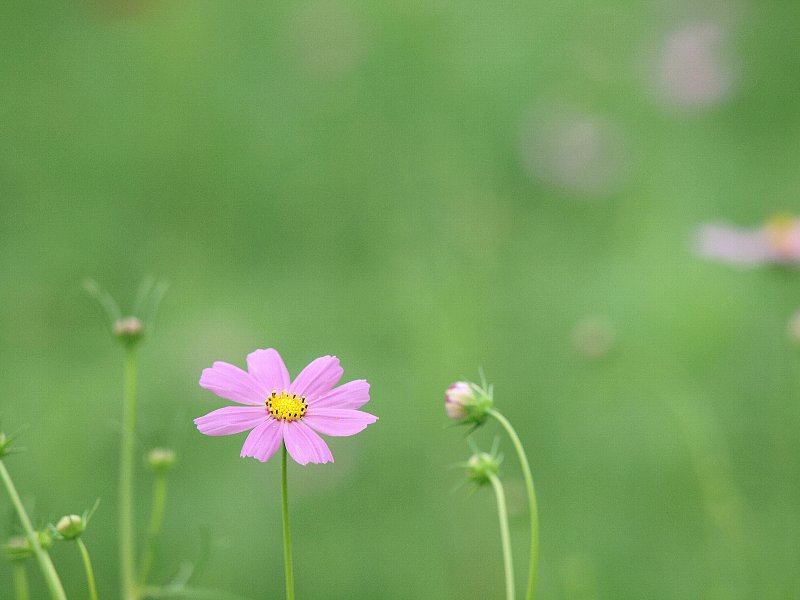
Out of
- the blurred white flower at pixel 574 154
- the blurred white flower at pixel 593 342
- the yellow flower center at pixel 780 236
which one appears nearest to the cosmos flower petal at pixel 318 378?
the blurred white flower at pixel 593 342

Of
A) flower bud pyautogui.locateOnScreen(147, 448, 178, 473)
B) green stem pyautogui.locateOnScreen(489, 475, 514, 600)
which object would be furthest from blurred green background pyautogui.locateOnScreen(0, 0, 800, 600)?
green stem pyautogui.locateOnScreen(489, 475, 514, 600)

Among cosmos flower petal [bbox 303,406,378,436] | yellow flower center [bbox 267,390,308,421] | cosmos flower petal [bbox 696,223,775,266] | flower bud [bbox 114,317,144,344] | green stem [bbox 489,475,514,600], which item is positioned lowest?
green stem [bbox 489,475,514,600]

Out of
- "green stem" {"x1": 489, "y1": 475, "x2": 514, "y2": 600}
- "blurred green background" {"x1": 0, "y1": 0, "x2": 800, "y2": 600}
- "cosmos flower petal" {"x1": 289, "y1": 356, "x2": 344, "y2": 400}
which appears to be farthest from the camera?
"blurred green background" {"x1": 0, "y1": 0, "x2": 800, "y2": 600}

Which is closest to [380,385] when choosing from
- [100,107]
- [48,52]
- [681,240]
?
[681,240]

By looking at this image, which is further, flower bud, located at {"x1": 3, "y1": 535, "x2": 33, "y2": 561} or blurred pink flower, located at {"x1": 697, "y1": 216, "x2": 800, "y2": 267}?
blurred pink flower, located at {"x1": 697, "y1": 216, "x2": 800, "y2": 267}

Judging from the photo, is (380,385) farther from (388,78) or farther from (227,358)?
(388,78)

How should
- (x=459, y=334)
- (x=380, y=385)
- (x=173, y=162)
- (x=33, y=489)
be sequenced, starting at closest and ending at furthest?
(x=33, y=489) → (x=459, y=334) → (x=380, y=385) → (x=173, y=162)

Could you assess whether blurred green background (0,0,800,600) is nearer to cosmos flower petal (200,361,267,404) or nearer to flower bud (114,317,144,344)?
flower bud (114,317,144,344)
